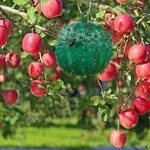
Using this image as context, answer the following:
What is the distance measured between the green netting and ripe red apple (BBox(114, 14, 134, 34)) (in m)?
0.11

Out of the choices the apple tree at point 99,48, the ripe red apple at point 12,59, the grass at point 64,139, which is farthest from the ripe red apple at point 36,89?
the grass at point 64,139

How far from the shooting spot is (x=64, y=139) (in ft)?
34.8

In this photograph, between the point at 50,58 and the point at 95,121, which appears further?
the point at 95,121

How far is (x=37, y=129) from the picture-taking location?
11.9 m

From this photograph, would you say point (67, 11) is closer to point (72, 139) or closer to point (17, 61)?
point (17, 61)

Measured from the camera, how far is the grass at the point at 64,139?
31.0 ft

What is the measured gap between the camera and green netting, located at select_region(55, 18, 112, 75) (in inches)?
91.2

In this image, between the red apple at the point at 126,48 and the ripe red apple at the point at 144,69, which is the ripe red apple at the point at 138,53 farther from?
the red apple at the point at 126,48

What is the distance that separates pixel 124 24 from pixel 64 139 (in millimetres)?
8251

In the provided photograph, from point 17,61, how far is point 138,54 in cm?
73

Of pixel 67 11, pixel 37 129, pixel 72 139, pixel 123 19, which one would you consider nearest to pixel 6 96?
pixel 123 19

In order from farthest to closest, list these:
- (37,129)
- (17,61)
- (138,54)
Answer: (37,129), (17,61), (138,54)

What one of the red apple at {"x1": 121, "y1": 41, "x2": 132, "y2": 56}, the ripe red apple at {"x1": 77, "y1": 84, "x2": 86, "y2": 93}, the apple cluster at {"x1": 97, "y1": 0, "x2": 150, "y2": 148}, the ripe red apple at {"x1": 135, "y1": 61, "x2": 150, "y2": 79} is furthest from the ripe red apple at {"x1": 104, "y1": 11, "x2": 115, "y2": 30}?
the ripe red apple at {"x1": 77, "y1": 84, "x2": 86, "y2": 93}

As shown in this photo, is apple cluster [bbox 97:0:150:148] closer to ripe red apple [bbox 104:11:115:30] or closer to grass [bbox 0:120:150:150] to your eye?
ripe red apple [bbox 104:11:115:30]
